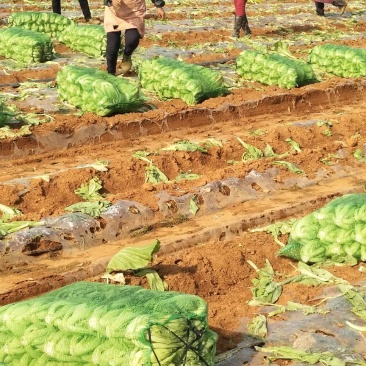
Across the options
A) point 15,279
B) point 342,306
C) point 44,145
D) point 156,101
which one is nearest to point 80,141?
point 44,145

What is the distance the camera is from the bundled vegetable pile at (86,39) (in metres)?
13.7

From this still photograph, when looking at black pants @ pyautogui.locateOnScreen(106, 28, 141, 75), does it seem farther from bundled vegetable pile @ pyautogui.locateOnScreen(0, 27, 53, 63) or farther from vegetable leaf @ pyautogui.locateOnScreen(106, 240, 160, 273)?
vegetable leaf @ pyautogui.locateOnScreen(106, 240, 160, 273)

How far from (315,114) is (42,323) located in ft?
26.1

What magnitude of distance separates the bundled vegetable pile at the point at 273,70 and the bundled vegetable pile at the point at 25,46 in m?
3.50

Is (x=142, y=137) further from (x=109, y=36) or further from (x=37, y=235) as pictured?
(x=37, y=235)

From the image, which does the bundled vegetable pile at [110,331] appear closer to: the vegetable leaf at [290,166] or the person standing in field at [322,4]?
the vegetable leaf at [290,166]

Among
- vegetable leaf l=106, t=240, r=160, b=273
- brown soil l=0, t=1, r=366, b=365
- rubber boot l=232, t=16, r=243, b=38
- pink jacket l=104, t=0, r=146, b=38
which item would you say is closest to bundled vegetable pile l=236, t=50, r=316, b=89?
brown soil l=0, t=1, r=366, b=365

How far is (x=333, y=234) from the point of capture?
5840 millimetres

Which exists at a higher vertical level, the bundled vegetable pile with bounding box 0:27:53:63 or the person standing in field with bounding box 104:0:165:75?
the person standing in field with bounding box 104:0:165:75

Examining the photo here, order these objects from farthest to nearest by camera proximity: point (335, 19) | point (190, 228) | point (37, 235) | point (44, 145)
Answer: point (335, 19) → point (44, 145) → point (190, 228) → point (37, 235)

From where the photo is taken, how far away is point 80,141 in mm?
9086

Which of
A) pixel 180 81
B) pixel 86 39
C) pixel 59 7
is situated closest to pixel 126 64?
pixel 180 81

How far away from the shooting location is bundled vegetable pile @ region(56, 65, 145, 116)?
376 inches

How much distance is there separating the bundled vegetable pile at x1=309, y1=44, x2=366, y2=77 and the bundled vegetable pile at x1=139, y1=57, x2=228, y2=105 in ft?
9.48
